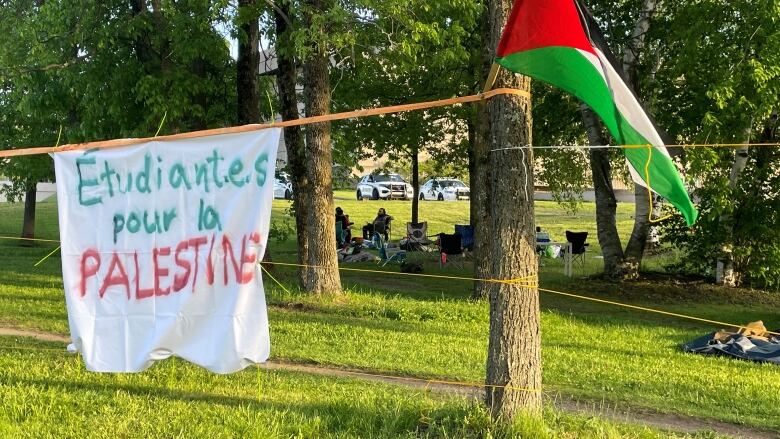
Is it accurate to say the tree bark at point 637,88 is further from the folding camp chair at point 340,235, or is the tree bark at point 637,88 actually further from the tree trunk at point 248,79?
the folding camp chair at point 340,235

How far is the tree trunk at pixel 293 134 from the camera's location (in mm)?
12750

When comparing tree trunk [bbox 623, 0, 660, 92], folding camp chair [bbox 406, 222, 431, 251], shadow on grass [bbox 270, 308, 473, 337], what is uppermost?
tree trunk [bbox 623, 0, 660, 92]

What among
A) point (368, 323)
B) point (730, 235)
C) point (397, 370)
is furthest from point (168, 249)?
point (730, 235)

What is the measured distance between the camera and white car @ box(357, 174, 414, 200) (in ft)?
152

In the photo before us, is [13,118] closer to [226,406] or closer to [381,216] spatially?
[381,216]

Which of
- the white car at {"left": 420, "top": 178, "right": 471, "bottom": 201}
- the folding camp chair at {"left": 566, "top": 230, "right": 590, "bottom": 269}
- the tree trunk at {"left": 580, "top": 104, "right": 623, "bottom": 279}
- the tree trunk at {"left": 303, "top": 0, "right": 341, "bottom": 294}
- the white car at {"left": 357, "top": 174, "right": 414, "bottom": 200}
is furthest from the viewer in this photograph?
the white car at {"left": 420, "top": 178, "right": 471, "bottom": 201}

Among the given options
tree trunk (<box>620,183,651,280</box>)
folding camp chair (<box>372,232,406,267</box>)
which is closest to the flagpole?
tree trunk (<box>620,183,651,280</box>)

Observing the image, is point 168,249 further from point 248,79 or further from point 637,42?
point 637,42

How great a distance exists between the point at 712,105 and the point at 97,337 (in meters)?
10.9

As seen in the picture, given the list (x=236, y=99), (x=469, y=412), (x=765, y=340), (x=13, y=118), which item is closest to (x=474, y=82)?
(x=236, y=99)

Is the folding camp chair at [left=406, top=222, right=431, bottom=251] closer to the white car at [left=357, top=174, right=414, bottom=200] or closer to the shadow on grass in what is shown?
the shadow on grass

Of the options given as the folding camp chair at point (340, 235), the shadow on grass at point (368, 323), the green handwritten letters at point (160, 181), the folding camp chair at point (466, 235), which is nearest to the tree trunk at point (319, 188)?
the shadow on grass at point (368, 323)

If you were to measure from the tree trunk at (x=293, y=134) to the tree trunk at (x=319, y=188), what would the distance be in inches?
15.0

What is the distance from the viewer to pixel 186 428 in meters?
5.29
